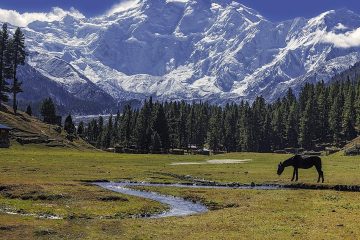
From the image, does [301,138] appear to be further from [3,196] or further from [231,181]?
[3,196]

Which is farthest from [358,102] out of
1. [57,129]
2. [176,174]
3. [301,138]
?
[176,174]

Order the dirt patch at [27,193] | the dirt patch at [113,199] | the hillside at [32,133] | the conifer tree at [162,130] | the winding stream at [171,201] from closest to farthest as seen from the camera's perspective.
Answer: the winding stream at [171,201]
the dirt patch at [27,193]
the dirt patch at [113,199]
the hillside at [32,133]
the conifer tree at [162,130]

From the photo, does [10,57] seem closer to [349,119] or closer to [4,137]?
[4,137]

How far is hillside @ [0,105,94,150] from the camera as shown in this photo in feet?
446

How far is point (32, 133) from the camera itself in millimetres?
141125

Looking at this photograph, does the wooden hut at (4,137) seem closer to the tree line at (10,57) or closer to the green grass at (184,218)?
the tree line at (10,57)

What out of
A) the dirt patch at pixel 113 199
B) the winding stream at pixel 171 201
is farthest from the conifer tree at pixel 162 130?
the dirt patch at pixel 113 199

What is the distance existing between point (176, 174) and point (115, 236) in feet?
156

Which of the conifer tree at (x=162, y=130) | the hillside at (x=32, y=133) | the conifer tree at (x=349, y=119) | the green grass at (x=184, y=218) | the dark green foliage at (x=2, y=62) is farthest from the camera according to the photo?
the conifer tree at (x=162, y=130)

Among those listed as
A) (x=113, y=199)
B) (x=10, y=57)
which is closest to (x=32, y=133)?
(x=10, y=57)

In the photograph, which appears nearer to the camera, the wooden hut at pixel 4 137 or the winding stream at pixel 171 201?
the winding stream at pixel 171 201

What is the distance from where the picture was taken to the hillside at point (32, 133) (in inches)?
5351

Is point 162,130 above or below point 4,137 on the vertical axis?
above

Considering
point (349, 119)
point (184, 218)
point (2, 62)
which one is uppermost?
point (2, 62)
